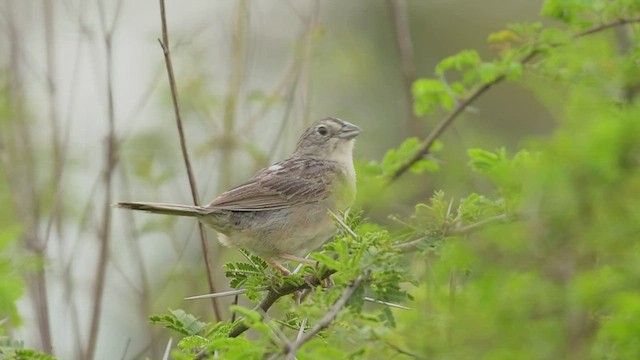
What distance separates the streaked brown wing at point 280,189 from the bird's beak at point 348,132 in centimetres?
36

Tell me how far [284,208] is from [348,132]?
0.90m

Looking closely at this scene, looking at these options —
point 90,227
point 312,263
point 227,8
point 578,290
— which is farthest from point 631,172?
point 227,8

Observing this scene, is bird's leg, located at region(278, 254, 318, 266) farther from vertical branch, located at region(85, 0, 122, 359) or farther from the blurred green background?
vertical branch, located at region(85, 0, 122, 359)

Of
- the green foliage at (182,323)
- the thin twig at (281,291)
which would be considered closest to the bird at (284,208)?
the thin twig at (281,291)

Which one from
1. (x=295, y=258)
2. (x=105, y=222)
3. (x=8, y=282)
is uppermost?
(x=8, y=282)

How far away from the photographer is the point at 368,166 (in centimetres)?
582

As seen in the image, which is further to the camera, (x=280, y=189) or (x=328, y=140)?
(x=328, y=140)

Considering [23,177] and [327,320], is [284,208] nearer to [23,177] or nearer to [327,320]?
[23,177]

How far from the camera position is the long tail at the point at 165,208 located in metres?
4.83

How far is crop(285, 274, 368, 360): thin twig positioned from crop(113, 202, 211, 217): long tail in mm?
1844

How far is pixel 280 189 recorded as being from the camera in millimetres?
6098

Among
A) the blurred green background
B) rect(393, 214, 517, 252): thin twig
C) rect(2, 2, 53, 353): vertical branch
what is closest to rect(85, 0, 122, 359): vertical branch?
the blurred green background

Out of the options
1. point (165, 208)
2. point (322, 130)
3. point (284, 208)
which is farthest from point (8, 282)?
point (322, 130)

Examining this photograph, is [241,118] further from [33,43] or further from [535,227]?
[535,227]
